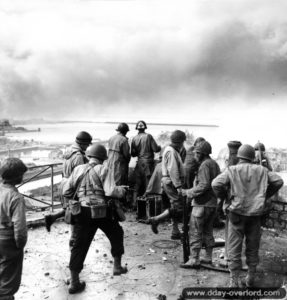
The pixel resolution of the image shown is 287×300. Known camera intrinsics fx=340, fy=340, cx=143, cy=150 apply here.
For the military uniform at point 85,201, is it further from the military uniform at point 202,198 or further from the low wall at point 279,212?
the low wall at point 279,212

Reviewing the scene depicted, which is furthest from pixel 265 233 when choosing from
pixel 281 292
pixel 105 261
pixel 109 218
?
pixel 109 218

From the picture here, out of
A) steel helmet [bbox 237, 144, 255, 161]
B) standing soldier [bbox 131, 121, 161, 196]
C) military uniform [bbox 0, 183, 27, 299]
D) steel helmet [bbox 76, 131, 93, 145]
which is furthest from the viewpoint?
standing soldier [bbox 131, 121, 161, 196]

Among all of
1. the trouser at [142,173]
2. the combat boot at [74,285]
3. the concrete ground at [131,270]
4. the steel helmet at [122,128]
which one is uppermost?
the steel helmet at [122,128]

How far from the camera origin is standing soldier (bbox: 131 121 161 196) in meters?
7.48

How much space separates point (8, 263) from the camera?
11.1 ft

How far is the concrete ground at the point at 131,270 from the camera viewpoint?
168 inches

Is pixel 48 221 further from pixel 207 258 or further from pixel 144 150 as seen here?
pixel 144 150

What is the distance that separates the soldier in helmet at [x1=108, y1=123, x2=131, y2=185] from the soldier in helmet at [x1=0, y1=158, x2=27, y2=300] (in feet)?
13.5

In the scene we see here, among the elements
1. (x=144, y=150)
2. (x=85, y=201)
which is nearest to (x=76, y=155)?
(x=85, y=201)

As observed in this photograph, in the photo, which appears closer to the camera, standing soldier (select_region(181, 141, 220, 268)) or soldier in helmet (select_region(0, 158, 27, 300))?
soldier in helmet (select_region(0, 158, 27, 300))

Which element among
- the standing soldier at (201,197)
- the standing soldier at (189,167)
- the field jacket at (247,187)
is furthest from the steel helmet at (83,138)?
the field jacket at (247,187)

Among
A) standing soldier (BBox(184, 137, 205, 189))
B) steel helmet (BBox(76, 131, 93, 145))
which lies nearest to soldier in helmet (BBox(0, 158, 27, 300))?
steel helmet (BBox(76, 131, 93, 145))

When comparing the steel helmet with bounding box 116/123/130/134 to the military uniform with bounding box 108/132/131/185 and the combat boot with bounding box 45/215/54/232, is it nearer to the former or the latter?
the military uniform with bounding box 108/132/131/185

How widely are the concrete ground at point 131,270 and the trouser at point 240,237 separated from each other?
0.52m
